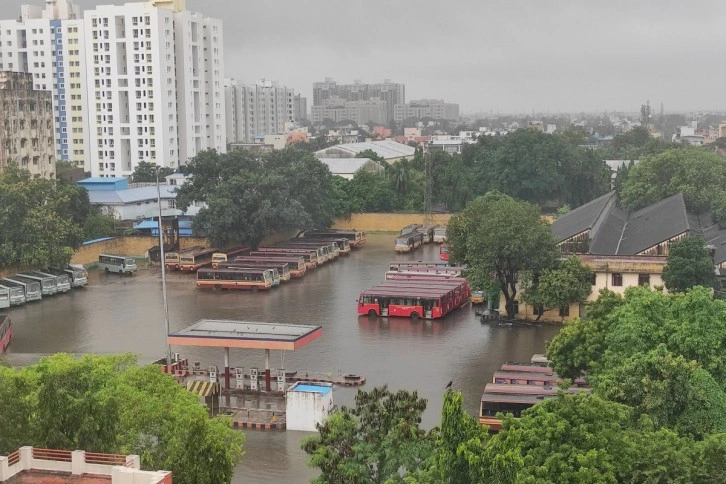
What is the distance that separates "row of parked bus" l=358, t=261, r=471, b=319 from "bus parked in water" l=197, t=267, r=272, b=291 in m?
3.97

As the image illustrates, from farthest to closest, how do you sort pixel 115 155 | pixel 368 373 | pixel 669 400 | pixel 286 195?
pixel 115 155 < pixel 286 195 < pixel 368 373 < pixel 669 400

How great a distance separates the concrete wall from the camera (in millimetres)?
42656

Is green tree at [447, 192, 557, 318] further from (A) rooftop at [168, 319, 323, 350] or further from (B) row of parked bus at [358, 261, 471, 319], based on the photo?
(A) rooftop at [168, 319, 323, 350]

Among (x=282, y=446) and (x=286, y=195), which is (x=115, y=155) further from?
(x=282, y=446)

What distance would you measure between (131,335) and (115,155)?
A: 3046 cm

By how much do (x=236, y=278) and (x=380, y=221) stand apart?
14.2 m

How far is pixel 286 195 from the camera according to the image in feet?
115

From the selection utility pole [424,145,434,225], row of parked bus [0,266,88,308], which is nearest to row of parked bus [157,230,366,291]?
utility pole [424,145,434,225]

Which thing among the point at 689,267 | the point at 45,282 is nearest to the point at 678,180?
the point at 689,267

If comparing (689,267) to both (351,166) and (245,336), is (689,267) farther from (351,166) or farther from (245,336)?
(351,166)

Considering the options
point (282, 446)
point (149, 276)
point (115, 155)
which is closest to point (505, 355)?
point (282, 446)

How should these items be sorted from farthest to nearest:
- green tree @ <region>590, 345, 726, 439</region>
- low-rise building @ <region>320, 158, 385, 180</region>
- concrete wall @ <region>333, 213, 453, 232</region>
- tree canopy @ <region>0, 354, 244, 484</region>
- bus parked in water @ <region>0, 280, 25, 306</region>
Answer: low-rise building @ <region>320, 158, 385, 180</region>
concrete wall @ <region>333, 213, 453, 232</region>
bus parked in water @ <region>0, 280, 25, 306</region>
green tree @ <region>590, 345, 726, 439</region>
tree canopy @ <region>0, 354, 244, 484</region>

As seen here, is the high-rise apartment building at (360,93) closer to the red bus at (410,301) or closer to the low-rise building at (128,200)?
the low-rise building at (128,200)

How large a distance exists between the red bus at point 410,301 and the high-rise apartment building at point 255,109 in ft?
214
